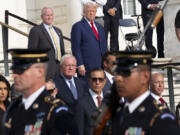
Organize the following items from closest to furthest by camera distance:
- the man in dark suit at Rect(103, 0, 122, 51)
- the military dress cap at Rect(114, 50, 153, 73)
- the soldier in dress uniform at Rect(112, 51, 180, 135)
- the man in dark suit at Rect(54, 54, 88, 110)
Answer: the soldier in dress uniform at Rect(112, 51, 180, 135) → the military dress cap at Rect(114, 50, 153, 73) → the man in dark suit at Rect(54, 54, 88, 110) → the man in dark suit at Rect(103, 0, 122, 51)

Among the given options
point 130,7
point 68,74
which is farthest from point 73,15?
point 68,74

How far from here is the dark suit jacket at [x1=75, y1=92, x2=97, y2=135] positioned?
8547mm

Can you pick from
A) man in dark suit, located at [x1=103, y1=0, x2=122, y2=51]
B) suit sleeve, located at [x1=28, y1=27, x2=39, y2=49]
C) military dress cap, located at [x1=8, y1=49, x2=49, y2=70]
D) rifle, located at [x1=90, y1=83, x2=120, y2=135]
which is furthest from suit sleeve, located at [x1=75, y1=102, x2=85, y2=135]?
man in dark suit, located at [x1=103, y1=0, x2=122, y2=51]

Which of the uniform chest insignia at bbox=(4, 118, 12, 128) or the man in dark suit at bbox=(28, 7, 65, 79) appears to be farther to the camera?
the man in dark suit at bbox=(28, 7, 65, 79)

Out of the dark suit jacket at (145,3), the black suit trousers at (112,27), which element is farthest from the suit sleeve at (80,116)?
the dark suit jacket at (145,3)

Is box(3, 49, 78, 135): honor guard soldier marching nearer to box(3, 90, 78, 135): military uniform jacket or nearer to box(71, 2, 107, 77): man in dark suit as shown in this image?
box(3, 90, 78, 135): military uniform jacket

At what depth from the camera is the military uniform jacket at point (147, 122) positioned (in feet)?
18.4

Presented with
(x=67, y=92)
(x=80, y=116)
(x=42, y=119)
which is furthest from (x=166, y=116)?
(x=67, y=92)

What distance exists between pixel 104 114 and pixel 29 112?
684 mm

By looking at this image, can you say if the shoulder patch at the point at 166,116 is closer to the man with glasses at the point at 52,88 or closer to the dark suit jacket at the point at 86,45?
the man with glasses at the point at 52,88

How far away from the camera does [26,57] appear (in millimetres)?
6594

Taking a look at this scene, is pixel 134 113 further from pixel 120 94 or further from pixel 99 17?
pixel 99 17

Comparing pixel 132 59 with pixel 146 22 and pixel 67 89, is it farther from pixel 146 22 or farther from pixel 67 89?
pixel 146 22

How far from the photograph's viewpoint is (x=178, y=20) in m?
10.5
